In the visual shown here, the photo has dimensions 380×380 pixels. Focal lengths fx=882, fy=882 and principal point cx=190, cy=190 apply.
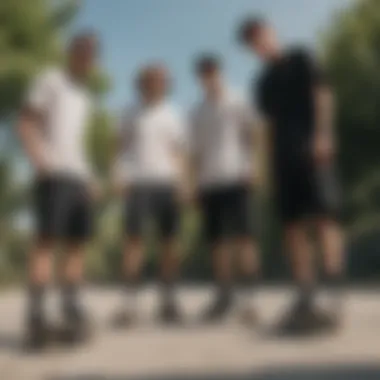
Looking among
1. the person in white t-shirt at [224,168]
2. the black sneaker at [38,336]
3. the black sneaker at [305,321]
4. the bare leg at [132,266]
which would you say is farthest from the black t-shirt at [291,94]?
the black sneaker at [38,336]

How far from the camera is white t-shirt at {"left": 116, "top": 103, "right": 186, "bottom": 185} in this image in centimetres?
313

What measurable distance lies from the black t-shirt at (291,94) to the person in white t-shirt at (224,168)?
6.7 inches

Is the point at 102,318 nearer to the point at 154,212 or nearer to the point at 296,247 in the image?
the point at 154,212

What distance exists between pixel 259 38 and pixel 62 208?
855mm

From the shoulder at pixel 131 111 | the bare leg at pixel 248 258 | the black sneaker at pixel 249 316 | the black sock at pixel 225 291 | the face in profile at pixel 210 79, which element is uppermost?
the face in profile at pixel 210 79

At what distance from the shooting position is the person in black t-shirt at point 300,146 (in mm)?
2961

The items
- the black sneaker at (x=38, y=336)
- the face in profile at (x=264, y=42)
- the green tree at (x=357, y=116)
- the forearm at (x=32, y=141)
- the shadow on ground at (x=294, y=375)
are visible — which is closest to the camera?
the shadow on ground at (x=294, y=375)

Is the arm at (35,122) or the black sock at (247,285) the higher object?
the arm at (35,122)

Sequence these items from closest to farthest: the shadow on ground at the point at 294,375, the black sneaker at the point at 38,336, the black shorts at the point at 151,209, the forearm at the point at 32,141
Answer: the shadow on ground at the point at 294,375 < the black sneaker at the point at 38,336 < the forearm at the point at 32,141 < the black shorts at the point at 151,209

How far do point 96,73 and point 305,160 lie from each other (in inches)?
29.7

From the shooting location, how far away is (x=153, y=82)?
3031 millimetres

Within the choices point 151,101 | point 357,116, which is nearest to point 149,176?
point 151,101

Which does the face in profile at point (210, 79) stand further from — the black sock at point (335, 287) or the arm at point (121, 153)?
the black sock at point (335, 287)

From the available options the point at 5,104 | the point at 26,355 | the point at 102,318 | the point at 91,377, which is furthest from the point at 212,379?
the point at 5,104
